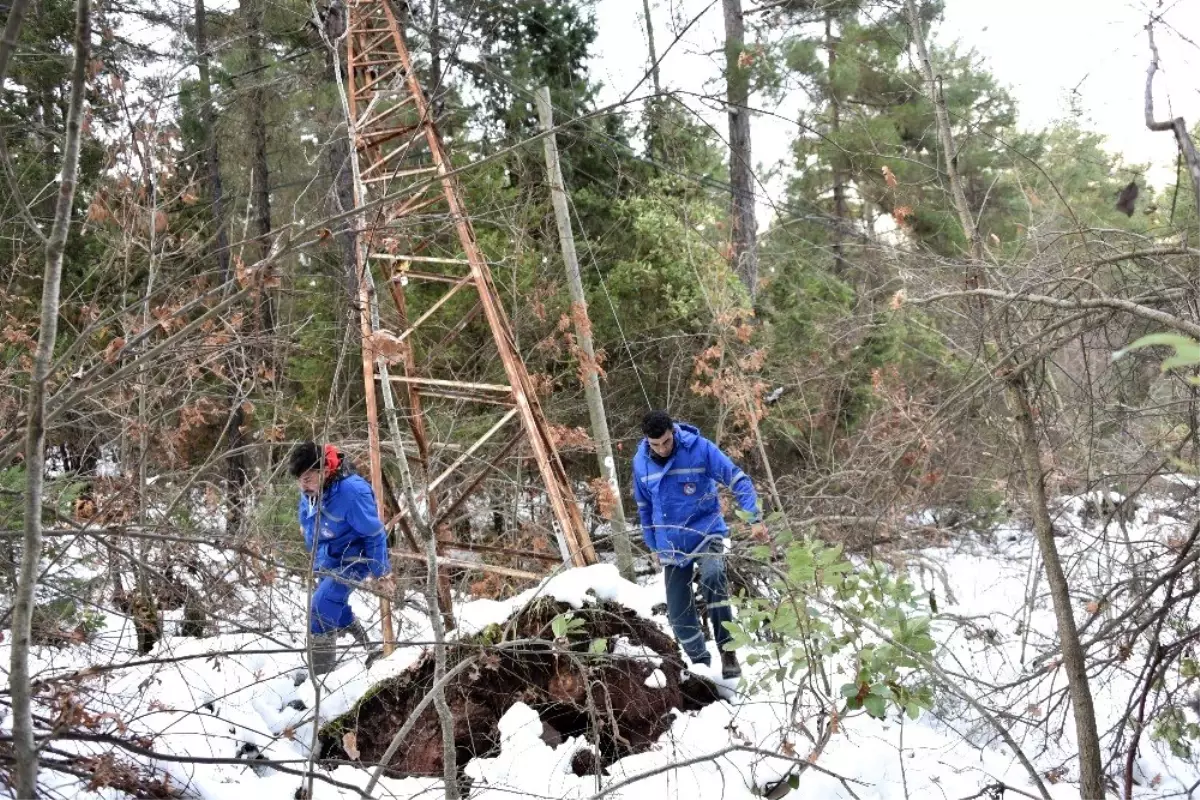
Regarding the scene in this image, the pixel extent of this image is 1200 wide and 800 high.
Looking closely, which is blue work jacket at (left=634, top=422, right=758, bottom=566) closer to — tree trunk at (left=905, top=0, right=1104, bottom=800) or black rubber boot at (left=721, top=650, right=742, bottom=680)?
black rubber boot at (left=721, top=650, right=742, bottom=680)

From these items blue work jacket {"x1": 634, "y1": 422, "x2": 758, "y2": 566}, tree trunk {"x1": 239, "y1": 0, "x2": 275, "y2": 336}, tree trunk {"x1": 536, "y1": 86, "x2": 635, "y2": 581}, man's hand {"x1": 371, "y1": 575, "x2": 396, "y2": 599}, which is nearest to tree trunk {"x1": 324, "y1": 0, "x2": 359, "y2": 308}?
man's hand {"x1": 371, "y1": 575, "x2": 396, "y2": 599}

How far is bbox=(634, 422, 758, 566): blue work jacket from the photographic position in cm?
540

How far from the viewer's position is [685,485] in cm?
546

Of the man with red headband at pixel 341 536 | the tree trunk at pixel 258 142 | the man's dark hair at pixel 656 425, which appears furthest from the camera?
the tree trunk at pixel 258 142

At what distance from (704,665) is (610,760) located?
3.20 ft

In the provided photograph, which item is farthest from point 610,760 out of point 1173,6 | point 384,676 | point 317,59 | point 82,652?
point 317,59

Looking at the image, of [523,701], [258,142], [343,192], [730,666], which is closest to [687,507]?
[730,666]

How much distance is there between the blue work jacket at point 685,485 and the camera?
5.40 meters

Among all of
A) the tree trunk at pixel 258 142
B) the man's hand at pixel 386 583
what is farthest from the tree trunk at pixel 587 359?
the tree trunk at pixel 258 142

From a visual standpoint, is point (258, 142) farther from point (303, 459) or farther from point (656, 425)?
point (656, 425)

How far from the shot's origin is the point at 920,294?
4402 mm

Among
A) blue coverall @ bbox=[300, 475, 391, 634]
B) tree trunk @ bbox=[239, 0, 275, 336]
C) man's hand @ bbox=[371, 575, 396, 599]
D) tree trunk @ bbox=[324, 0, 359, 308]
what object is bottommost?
man's hand @ bbox=[371, 575, 396, 599]

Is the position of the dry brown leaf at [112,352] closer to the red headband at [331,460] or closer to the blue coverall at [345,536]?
the red headband at [331,460]

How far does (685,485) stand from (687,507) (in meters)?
0.14
